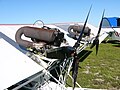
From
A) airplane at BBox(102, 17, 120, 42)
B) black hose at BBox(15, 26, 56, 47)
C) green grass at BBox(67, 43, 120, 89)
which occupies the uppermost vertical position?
black hose at BBox(15, 26, 56, 47)

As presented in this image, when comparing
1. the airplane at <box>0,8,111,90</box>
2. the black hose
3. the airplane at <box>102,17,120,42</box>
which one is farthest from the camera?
the airplane at <box>102,17,120,42</box>

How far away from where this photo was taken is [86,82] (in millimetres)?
9383

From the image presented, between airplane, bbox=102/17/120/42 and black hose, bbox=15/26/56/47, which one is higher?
black hose, bbox=15/26/56/47

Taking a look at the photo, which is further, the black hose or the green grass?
the green grass

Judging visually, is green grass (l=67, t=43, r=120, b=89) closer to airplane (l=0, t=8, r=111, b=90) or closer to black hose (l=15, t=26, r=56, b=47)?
airplane (l=0, t=8, r=111, b=90)

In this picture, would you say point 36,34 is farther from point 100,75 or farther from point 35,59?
point 100,75

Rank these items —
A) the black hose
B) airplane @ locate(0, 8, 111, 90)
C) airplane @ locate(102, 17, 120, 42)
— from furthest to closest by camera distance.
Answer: airplane @ locate(102, 17, 120, 42) < the black hose < airplane @ locate(0, 8, 111, 90)

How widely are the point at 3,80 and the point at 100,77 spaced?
6518 mm

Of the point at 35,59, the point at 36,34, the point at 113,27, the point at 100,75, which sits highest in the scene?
the point at 36,34

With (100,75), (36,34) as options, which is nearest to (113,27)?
(100,75)

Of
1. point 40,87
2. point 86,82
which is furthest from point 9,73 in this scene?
point 86,82

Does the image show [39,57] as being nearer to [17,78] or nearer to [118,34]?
[17,78]

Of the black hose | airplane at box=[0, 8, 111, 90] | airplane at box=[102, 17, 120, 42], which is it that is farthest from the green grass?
airplane at box=[102, 17, 120, 42]

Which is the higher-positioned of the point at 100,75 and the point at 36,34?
the point at 36,34
